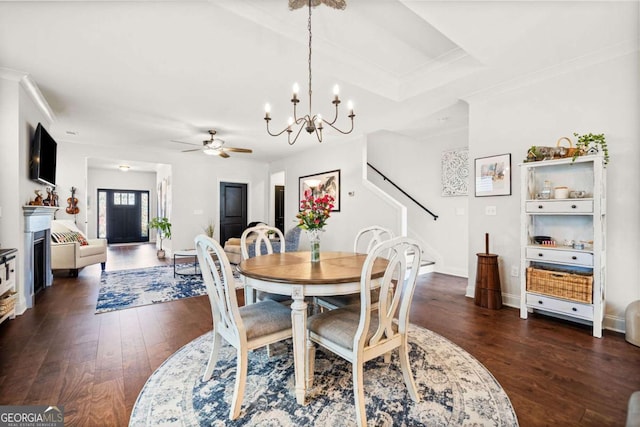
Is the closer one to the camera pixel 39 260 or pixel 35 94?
pixel 35 94

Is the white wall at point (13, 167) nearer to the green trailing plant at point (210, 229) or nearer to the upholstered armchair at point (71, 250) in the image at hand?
the upholstered armchair at point (71, 250)

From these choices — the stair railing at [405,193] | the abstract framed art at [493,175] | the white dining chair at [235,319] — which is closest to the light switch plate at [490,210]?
the abstract framed art at [493,175]

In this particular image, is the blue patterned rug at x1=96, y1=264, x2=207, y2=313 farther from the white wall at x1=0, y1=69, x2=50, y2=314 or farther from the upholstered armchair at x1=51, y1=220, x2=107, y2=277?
the white wall at x1=0, y1=69, x2=50, y2=314

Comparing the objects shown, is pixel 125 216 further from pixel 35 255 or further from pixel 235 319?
pixel 235 319

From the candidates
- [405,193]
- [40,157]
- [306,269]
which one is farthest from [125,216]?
[306,269]

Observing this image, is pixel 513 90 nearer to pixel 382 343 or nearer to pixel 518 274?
pixel 518 274

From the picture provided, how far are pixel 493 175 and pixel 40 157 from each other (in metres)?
5.40

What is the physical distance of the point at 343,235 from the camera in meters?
5.82

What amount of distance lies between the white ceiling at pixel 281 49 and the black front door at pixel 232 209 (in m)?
3.61

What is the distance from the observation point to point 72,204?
5.88 metres

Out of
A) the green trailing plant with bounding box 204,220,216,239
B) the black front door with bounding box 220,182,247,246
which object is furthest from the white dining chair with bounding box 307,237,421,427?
the black front door with bounding box 220,182,247,246

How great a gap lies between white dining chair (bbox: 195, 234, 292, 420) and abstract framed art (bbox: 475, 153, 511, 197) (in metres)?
2.88

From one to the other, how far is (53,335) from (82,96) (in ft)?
9.18

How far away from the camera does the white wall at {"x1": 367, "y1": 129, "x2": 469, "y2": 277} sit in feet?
16.3
